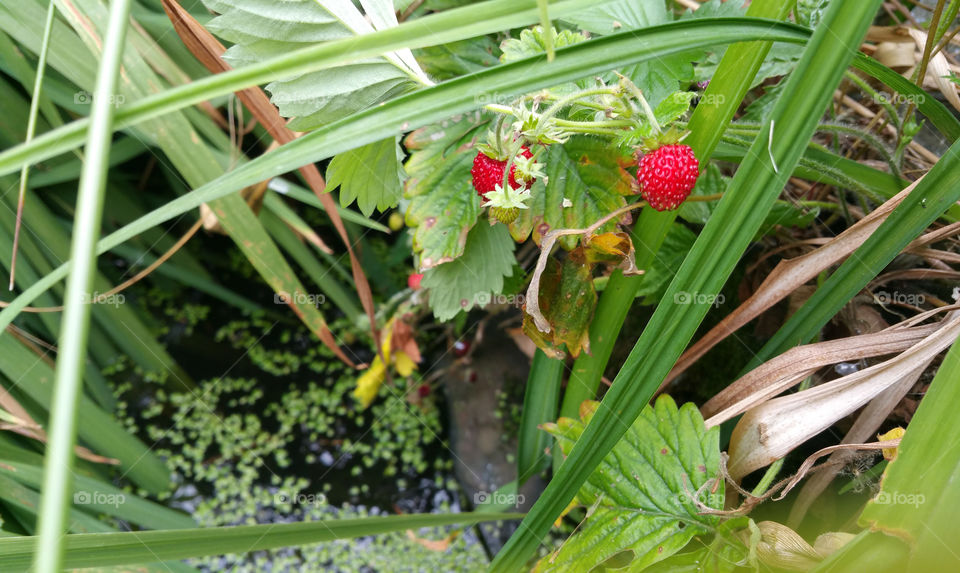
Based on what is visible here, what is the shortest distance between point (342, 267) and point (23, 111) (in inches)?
26.2

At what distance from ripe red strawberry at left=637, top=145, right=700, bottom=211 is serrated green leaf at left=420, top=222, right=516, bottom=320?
247 millimetres

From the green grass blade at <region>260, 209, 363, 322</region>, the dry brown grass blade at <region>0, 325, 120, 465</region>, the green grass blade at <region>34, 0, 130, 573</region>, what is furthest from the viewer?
the green grass blade at <region>260, 209, 363, 322</region>

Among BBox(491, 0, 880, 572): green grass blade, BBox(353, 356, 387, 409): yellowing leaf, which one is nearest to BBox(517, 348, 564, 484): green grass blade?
BBox(491, 0, 880, 572): green grass blade

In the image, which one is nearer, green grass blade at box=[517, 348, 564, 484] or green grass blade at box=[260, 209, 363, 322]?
green grass blade at box=[517, 348, 564, 484]

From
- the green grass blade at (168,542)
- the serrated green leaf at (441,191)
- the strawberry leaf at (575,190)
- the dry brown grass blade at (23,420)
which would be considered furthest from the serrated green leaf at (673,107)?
the dry brown grass blade at (23,420)

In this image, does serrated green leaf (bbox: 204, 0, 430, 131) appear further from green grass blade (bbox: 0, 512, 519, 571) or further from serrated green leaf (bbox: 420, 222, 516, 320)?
green grass blade (bbox: 0, 512, 519, 571)

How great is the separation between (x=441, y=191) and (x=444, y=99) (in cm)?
23

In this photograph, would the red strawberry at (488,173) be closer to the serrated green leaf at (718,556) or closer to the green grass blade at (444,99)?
the green grass blade at (444,99)

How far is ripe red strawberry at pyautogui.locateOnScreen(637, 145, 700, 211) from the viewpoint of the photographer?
1.80 feet

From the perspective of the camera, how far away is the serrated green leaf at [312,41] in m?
0.64

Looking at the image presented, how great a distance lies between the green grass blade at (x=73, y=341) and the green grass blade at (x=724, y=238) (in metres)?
0.44

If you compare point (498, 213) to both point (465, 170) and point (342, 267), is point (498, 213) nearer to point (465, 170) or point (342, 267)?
point (465, 170)

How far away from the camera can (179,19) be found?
82 cm

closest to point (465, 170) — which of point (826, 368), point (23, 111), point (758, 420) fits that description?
point (758, 420)
